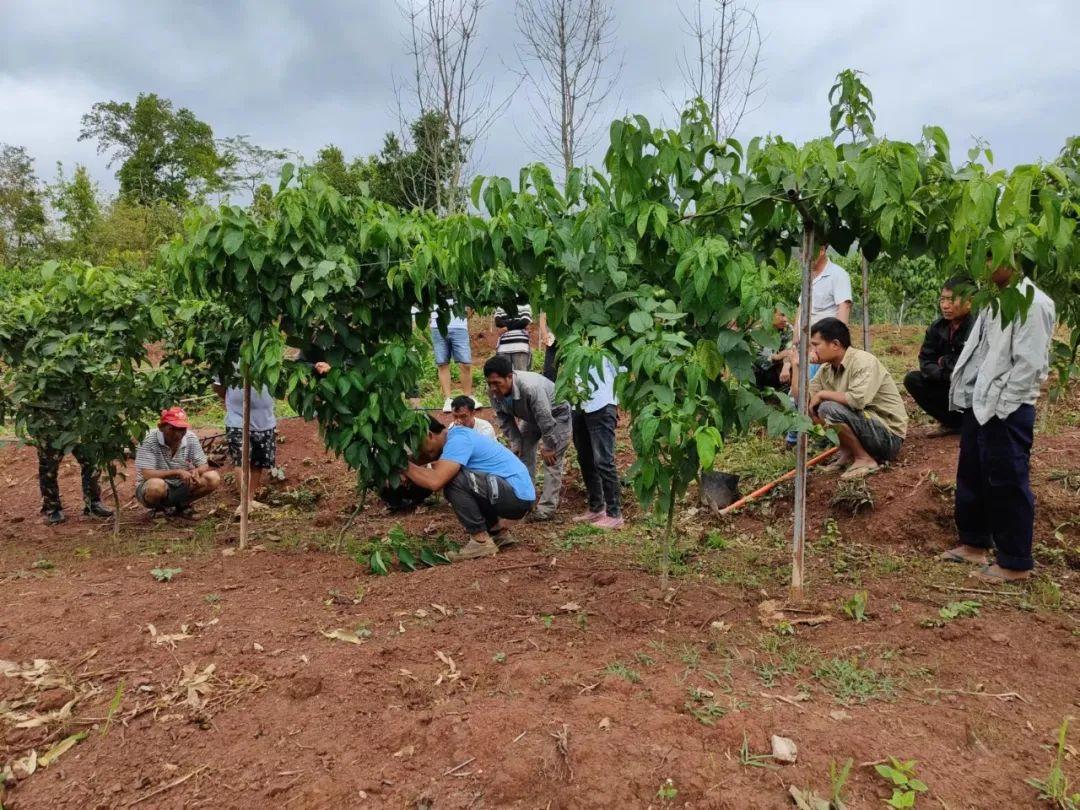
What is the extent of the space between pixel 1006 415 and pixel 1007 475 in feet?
0.96

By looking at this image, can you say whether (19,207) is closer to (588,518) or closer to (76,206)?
(76,206)

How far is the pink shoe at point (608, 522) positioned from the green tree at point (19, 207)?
24887mm

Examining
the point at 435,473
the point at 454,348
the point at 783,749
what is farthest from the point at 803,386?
the point at 454,348

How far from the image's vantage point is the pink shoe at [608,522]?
556cm

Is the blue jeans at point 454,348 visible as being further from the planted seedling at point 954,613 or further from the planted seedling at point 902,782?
the planted seedling at point 902,782

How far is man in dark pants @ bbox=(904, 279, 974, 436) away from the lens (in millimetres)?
5582

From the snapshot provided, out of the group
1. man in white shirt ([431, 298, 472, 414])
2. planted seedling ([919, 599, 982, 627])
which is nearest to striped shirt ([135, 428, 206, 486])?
man in white shirt ([431, 298, 472, 414])

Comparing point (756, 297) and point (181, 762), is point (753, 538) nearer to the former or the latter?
point (756, 297)

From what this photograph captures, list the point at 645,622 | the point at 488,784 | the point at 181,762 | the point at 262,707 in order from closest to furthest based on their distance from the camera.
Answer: the point at 488,784 → the point at 181,762 → the point at 262,707 → the point at 645,622

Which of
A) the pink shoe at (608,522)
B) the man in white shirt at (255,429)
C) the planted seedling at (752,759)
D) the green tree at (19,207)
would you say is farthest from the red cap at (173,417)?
the green tree at (19,207)

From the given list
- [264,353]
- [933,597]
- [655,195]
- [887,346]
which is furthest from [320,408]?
[887,346]

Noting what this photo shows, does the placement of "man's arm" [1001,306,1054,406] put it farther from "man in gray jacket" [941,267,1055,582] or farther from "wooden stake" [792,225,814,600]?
"wooden stake" [792,225,814,600]

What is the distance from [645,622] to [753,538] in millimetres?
1847

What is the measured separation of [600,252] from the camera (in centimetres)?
335
